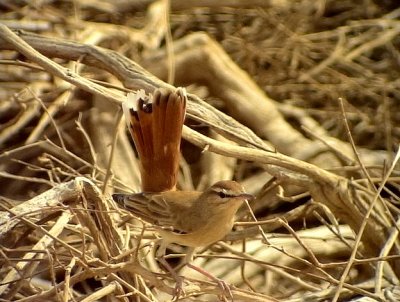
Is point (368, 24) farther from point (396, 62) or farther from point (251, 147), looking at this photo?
point (251, 147)

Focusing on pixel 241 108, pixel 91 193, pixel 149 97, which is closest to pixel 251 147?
pixel 149 97

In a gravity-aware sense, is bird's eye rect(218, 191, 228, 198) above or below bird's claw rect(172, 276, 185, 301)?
above

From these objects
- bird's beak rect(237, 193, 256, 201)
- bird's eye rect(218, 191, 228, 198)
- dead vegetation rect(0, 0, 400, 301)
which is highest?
bird's beak rect(237, 193, 256, 201)

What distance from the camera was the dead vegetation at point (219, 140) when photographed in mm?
2662

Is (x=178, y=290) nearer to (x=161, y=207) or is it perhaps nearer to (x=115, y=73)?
(x=161, y=207)

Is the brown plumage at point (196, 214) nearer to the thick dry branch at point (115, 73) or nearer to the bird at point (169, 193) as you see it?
the bird at point (169, 193)

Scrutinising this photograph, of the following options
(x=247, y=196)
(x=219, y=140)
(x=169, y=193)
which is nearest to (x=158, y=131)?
(x=169, y=193)

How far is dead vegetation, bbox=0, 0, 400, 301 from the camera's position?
2662mm

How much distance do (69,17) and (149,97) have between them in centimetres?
211

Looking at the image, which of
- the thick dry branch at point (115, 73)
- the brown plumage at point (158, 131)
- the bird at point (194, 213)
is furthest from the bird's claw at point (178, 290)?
the thick dry branch at point (115, 73)

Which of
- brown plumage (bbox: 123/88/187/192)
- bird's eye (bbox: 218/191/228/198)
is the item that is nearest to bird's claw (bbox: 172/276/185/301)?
bird's eye (bbox: 218/191/228/198)

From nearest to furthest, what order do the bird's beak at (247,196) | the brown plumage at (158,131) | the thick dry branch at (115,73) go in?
1. the bird's beak at (247,196)
2. the brown plumage at (158,131)
3. the thick dry branch at (115,73)

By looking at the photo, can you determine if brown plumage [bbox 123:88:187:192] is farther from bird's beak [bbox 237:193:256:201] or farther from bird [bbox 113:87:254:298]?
bird's beak [bbox 237:193:256:201]

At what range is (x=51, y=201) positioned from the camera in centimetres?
259
